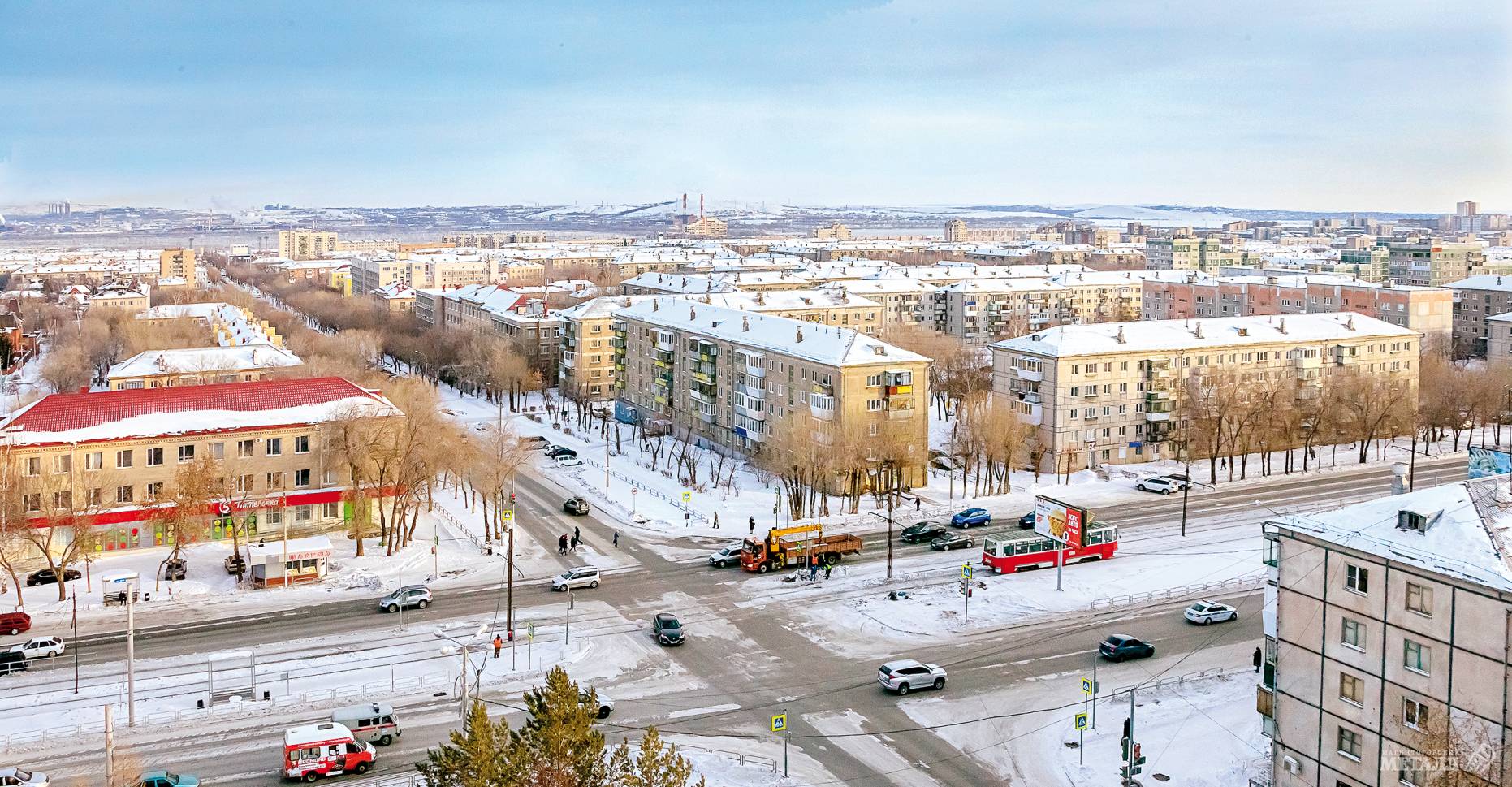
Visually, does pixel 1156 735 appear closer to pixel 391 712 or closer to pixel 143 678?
pixel 391 712

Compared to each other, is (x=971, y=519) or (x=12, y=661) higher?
(x=971, y=519)

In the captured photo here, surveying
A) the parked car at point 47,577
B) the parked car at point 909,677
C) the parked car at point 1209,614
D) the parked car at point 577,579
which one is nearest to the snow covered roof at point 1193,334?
the parked car at point 1209,614

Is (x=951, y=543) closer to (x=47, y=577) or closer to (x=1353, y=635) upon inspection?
(x=1353, y=635)

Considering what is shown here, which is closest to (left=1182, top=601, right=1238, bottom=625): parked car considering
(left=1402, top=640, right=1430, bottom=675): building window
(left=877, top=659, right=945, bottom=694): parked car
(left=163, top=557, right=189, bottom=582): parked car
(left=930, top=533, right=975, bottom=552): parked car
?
(left=877, top=659, right=945, bottom=694): parked car

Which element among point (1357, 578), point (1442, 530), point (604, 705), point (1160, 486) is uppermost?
point (1442, 530)

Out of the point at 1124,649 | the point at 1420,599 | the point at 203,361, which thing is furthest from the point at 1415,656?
the point at 203,361

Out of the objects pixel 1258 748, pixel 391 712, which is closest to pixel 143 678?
pixel 391 712
